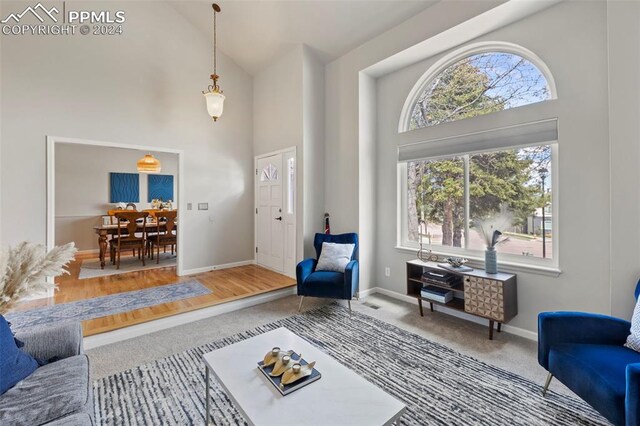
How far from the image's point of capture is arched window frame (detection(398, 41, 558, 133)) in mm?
2705

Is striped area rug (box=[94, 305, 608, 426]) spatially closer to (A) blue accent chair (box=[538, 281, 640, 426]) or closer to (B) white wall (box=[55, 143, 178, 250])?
(A) blue accent chair (box=[538, 281, 640, 426])

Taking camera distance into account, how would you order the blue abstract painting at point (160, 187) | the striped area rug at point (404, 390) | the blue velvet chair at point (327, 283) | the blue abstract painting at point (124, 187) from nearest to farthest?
the striped area rug at point (404, 390)
the blue velvet chair at point (327, 283)
the blue abstract painting at point (124, 187)
the blue abstract painting at point (160, 187)

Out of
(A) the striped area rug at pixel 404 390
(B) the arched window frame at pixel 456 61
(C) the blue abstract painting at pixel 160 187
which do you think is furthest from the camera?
(C) the blue abstract painting at pixel 160 187

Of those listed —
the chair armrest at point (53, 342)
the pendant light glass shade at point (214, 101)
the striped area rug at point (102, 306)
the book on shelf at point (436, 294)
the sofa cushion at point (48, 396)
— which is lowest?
the striped area rug at point (102, 306)

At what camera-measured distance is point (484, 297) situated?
107 inches

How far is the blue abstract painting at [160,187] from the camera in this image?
7.47m

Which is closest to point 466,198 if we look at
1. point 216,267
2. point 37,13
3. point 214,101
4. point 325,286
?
point 325,286

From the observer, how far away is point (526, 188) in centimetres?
283

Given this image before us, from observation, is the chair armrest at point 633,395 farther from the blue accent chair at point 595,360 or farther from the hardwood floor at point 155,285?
the hardwood floor at point 155,285

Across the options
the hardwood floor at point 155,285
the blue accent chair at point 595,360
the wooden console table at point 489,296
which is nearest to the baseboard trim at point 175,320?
the hardwood floor at point 155,285

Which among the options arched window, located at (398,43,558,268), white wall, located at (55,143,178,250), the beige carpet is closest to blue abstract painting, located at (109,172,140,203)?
white wall, located at (55,143,178,250)

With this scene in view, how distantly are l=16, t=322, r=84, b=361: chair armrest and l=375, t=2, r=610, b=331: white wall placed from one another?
3704 millimetres

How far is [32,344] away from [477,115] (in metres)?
4.22

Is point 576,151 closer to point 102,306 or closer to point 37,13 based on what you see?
point 102,306
